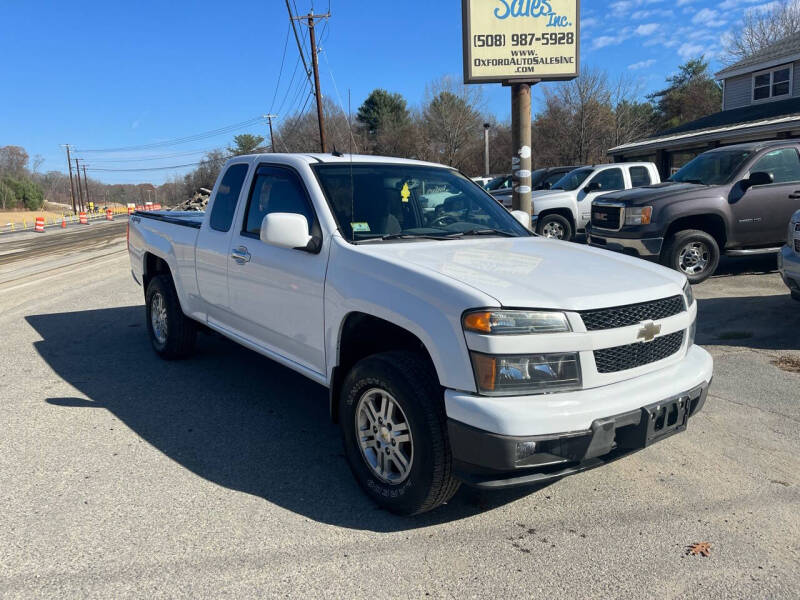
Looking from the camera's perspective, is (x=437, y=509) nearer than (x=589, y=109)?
Yes

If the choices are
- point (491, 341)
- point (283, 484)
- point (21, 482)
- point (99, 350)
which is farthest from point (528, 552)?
point (99, 350)

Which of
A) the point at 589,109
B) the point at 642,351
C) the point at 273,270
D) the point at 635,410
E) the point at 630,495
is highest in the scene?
the point at 589,109

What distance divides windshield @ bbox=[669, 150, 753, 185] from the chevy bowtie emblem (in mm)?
7376

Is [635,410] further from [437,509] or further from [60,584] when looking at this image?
[60,584]

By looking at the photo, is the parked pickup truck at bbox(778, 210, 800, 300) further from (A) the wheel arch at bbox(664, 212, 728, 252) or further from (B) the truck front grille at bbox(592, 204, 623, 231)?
(B) the truck front grille at bbox(592, 204, 623, 231)

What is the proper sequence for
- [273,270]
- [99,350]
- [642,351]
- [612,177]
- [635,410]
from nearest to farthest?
1. [635,410]
2. [642,351]
3. [273,270]
4. [99,350]
5. [612,177]

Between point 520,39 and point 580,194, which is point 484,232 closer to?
point 520,39

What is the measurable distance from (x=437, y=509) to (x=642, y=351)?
1336 mm

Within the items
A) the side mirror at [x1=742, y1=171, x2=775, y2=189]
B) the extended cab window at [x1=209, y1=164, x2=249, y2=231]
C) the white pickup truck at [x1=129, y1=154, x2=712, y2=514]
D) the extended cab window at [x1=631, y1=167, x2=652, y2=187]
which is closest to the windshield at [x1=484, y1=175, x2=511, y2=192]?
the extended cab window at [x1=631, y1=167, x2=652, y2=187]

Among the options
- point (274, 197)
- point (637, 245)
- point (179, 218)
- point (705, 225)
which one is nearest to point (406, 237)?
point (274, 197)

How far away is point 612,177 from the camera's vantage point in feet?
45.2

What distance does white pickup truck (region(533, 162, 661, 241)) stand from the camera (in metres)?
13.6

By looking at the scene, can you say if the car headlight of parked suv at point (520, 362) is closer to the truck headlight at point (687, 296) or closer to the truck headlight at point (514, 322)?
the truck headlight at point (514, 322)

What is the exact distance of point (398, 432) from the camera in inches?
123
